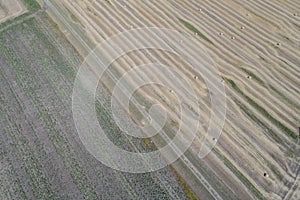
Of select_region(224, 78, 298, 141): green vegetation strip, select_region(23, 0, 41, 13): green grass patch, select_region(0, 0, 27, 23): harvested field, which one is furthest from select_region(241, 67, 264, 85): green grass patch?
select_region(0, 0, 27, 23): harvested field

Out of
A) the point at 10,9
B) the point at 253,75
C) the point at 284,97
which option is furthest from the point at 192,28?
the point at 10,9

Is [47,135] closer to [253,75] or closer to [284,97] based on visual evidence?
[253,75]

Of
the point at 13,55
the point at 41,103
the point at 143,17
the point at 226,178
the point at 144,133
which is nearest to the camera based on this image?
the point at 226,178

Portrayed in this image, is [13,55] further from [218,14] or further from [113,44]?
[218,14]

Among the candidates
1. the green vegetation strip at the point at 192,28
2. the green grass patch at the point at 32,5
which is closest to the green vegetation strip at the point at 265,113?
the green vegetation strip at the point at 192,28

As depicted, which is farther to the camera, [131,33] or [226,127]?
[131,33]

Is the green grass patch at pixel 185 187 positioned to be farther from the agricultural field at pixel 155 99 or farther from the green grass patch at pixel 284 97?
the green grass patch at pixel 284 97

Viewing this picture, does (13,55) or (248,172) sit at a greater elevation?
(13,55)

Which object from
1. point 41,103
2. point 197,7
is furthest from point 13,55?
point 197,7
